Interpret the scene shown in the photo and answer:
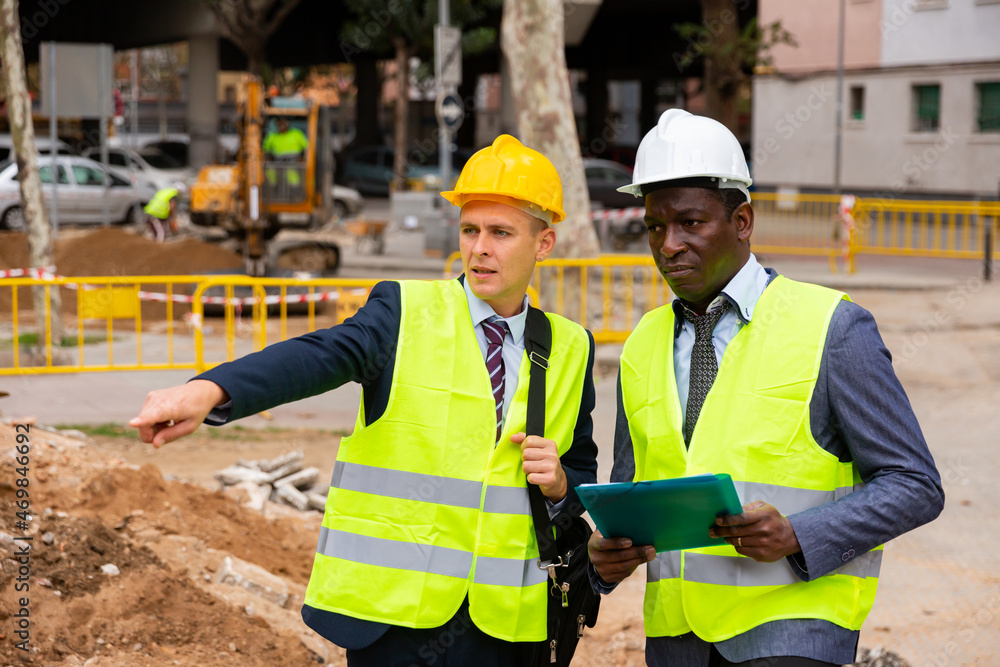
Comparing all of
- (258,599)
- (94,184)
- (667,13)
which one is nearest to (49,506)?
(258,599)

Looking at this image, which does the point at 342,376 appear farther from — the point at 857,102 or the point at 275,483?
the point at 857,102

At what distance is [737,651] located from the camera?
2.33 meters

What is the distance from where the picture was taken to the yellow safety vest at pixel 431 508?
253 centimetres

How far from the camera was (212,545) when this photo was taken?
17.5 ft

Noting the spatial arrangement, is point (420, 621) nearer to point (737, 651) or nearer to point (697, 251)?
point (737, 651)

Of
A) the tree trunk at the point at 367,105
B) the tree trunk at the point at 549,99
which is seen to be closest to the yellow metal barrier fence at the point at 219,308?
the tree trunk at the point at 549,99

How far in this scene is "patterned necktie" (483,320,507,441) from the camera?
2.62 meters

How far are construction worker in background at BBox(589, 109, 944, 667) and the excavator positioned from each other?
13.8 meters

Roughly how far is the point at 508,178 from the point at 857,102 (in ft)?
98.8

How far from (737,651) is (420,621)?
721 mm

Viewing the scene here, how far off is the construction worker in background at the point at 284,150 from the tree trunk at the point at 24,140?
264 inches

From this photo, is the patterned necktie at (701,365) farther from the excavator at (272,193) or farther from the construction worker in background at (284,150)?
the construction worker in background at (284,150)

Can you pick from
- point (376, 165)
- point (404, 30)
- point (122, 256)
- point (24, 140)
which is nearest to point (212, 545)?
point (24, 140)

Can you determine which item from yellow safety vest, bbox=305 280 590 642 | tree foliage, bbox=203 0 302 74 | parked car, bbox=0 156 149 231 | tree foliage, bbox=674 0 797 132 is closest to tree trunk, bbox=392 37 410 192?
tree foliage, bbox=203 0 302 74
